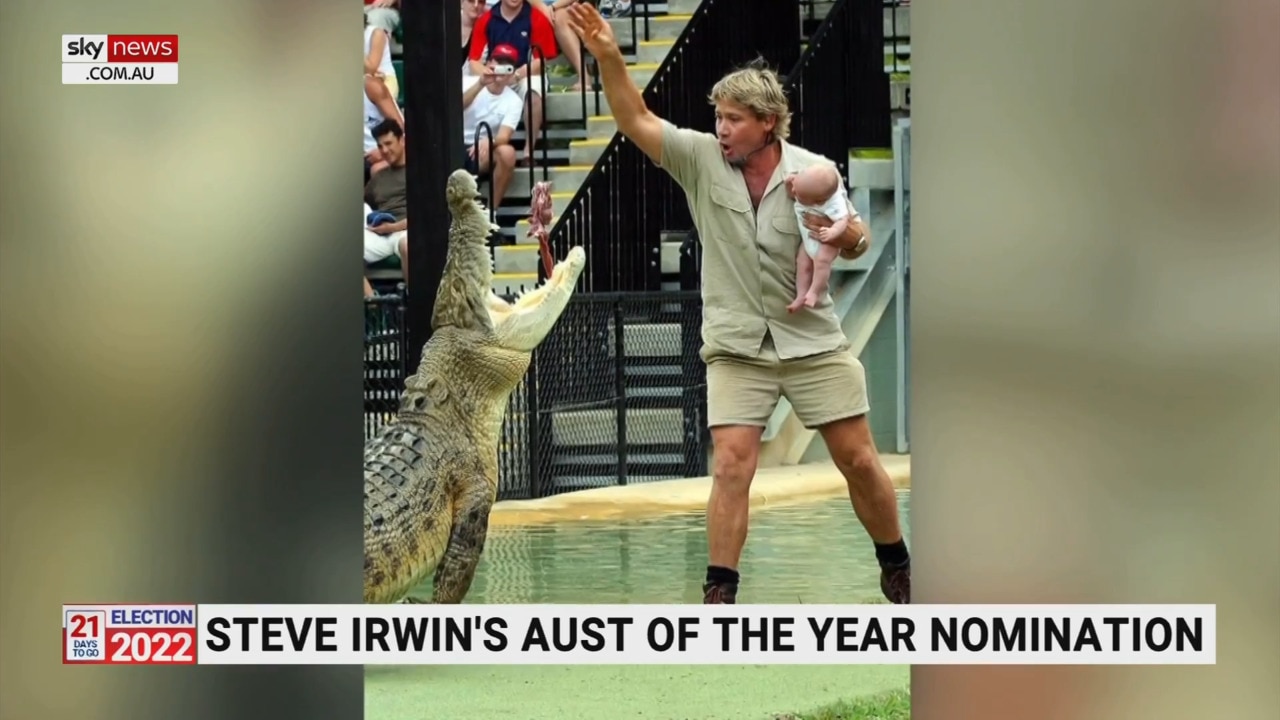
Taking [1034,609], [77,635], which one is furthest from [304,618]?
[1034,609]

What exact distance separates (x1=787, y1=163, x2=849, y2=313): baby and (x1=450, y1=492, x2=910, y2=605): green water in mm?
530

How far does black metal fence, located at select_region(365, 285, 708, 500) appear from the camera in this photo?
4879 mm

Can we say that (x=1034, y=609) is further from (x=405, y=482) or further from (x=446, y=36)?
(x=446, y=36)

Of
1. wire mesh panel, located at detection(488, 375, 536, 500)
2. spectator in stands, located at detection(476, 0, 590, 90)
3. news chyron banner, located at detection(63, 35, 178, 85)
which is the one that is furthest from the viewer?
wire mesh panel, located at detection(488, 375, 536, 500)

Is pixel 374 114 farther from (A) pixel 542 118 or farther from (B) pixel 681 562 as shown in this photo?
(B) pixel 681 562

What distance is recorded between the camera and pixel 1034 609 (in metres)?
4.81

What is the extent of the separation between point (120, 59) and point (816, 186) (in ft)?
5.69

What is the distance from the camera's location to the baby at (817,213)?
4.78 metres

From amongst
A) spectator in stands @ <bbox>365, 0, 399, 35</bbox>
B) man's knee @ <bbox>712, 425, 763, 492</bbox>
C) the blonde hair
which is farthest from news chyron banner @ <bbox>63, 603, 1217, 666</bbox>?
spectator in stands @ <bbox>365, 0, 399, 35</bbox>

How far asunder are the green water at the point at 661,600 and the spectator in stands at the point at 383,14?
1.35 meters

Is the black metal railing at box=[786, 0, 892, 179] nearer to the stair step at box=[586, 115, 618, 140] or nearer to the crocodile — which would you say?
the stair step at box=[586, 115, 618, 140]

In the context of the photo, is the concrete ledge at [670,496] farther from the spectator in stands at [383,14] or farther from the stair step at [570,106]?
the spectator in stands at [383,14]

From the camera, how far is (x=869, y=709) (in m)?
4.92

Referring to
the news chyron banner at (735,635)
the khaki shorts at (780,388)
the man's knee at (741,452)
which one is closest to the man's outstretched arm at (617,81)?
the khaki shorts at (780,388)
